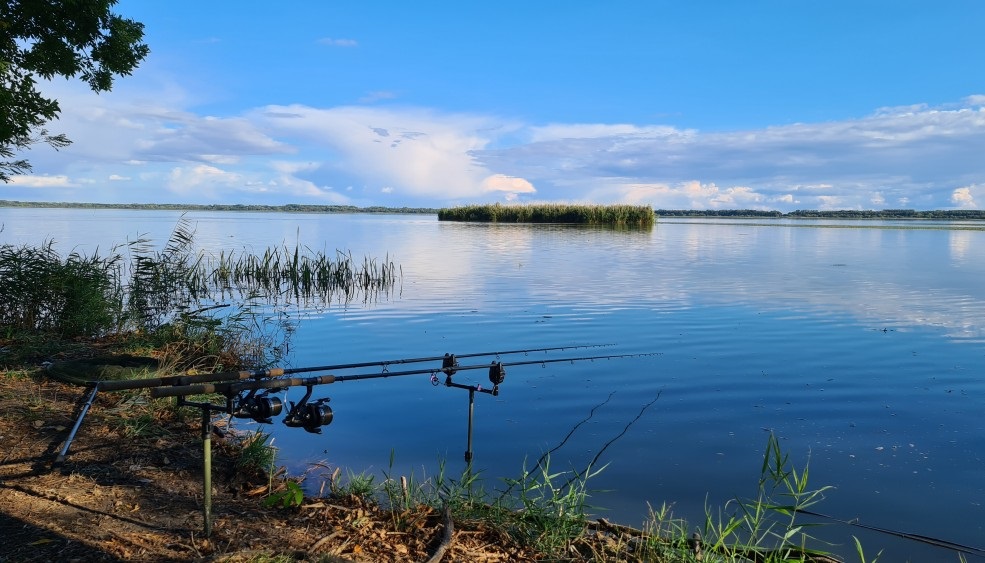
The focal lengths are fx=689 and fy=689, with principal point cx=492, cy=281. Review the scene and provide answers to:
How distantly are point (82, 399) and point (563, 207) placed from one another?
65670 mm

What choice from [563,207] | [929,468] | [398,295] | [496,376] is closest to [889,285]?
[398,295]

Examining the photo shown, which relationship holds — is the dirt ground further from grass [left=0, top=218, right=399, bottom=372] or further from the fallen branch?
grass [left=0, top=218, right=399, bottom=372]

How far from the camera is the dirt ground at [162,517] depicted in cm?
376

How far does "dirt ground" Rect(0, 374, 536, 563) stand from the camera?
3756mm

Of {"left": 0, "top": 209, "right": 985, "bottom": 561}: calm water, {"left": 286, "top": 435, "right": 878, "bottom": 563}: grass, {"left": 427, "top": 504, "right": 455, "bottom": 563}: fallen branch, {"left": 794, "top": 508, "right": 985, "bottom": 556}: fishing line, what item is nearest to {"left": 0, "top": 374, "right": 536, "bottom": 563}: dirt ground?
{"left": 427, "top": 504, "right": 455, "bottom": 563}: fallen branch

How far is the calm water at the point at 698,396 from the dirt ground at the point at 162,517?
144 centimetres

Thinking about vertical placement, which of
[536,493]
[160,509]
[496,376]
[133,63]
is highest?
[133,63]

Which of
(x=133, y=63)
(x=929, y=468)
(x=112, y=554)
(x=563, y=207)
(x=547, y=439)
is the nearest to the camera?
(x=112, y=554)

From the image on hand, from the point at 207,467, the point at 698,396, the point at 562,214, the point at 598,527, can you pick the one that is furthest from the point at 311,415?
the point at 562,214

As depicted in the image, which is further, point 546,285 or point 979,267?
point 979,267

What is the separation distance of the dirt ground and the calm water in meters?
1.44

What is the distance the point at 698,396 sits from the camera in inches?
336

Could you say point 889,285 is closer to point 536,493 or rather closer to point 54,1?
point 536,493

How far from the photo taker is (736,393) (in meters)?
8.71
